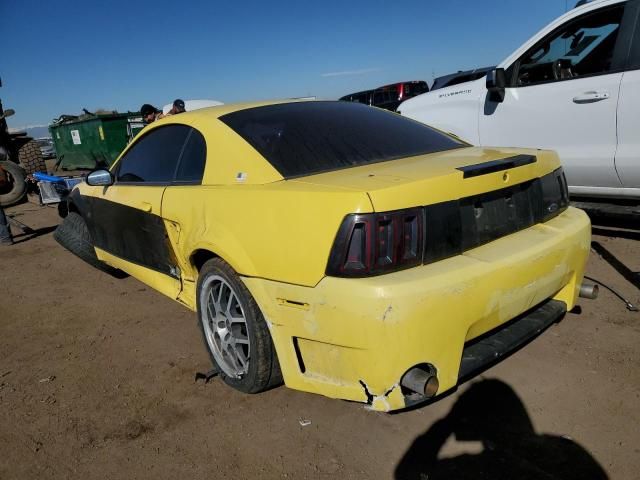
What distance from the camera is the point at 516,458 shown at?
200 centimetres

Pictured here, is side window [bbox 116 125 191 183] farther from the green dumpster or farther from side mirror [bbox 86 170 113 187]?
the green dumpster

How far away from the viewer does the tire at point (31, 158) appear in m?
12.6

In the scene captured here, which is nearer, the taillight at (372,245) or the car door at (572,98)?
the taillight at (372,245)

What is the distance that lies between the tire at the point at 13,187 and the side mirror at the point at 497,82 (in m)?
9.26

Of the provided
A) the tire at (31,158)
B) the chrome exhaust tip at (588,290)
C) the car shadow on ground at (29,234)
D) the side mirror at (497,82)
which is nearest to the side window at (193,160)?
the chrome exhaust tip at (588,290)

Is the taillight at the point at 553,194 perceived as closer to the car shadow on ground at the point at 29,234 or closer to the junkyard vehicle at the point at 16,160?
the car shadow on ground at the point at 29,234

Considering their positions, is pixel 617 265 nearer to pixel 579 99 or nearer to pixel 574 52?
pixel 579 99

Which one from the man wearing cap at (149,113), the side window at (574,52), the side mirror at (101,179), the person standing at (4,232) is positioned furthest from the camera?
the man wearing cap at (149,113)

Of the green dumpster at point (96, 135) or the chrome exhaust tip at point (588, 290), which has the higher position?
the green dumpster at point (96, 135)

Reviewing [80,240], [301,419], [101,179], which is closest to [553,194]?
[301,419]

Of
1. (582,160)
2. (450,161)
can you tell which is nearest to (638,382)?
(450,161)

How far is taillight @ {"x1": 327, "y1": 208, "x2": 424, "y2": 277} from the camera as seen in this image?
1839 millimetres

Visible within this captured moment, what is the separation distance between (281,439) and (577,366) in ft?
5.24

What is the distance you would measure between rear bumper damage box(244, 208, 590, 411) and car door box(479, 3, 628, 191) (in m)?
2.26
